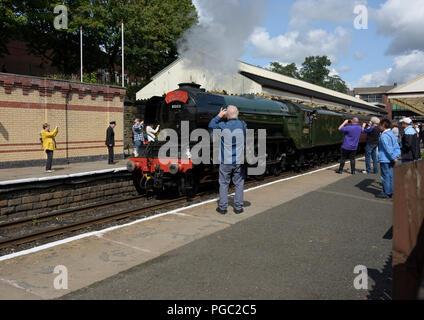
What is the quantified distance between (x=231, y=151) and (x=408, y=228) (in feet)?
13.1

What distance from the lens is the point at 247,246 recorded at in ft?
15.8

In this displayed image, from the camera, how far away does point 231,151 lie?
652 cm

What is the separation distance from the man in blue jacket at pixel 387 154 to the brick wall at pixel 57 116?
1166 cm

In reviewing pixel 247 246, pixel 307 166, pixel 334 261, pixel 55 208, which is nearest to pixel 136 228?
pixel 247 246

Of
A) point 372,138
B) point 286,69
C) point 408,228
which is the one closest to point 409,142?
point 372,138

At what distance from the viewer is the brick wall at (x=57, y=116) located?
12.4m

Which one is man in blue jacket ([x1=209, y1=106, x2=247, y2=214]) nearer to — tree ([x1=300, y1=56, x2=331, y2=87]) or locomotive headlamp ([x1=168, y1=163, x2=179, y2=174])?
locomotive headlamp ([x1=168, y1=163, x2=179, y2=174])

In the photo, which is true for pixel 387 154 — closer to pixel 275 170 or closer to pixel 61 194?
pixel 275 170

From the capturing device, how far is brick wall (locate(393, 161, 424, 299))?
267 centimetres

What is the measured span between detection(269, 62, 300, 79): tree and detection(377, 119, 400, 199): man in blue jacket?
85.7 meters

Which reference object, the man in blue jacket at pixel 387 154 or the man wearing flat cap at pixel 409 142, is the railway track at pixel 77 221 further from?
the man wearing flat cap at pixel 409 142

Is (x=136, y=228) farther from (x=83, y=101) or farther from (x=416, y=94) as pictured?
(x=416, y=94)

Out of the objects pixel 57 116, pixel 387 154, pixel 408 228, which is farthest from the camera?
pixel 57 116

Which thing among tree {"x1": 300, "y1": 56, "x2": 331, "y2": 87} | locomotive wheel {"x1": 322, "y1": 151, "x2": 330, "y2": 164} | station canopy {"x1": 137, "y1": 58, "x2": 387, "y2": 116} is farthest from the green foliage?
locomotive wheel {"x1": 322, "y1": 151, "x2": 330, "y2": 164}
